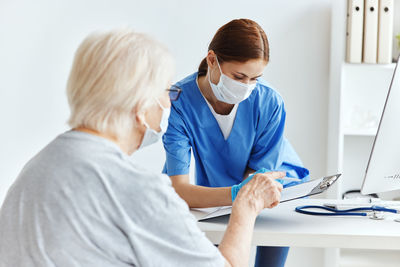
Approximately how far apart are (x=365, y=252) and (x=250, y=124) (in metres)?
1.38

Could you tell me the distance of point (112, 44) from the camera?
965 millimetres

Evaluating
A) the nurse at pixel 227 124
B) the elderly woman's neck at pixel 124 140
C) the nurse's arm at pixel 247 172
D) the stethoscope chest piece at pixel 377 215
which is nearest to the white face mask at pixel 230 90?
the nurse at pixel 227 124

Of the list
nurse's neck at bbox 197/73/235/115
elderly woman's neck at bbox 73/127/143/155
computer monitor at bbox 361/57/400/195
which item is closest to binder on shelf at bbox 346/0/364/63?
nurse's neck at bbox 197/73/235/115

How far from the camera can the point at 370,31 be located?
2.55 meters

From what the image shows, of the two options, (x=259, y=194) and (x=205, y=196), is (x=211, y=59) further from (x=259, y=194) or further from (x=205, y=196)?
(x=259, y=194)

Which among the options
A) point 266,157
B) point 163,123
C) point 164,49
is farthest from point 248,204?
point 266,157

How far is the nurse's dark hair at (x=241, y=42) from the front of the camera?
1.63 m

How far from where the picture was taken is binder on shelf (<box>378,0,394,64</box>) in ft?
8.30

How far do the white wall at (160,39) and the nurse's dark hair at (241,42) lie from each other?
1182mm

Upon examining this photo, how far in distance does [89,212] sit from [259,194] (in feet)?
1.61

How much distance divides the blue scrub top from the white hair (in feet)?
2.51

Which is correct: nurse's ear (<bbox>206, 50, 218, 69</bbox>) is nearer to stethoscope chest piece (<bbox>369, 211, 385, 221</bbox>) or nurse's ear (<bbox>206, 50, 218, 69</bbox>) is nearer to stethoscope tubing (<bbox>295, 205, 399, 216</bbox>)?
stethoscope tubing (<bbox>295, 205, 399, 216</bbox>)

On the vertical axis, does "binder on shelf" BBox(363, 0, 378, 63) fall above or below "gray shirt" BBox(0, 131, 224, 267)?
above

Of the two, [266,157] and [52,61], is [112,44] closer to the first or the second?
[266,157]
